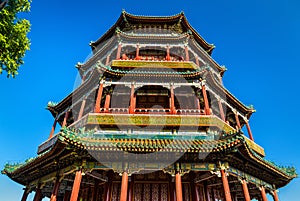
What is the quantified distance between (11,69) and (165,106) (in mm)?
11441

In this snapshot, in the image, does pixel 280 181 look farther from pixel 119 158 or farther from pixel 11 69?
pixel 11 69

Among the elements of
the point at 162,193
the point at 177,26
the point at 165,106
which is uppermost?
the point at 177,26

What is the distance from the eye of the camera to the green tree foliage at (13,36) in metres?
9.26

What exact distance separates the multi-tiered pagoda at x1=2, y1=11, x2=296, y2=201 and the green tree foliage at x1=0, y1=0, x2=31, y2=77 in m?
3.70

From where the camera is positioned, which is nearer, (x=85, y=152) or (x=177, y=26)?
(x=85, y=152)

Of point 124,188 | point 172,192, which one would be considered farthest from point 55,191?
point 172,192

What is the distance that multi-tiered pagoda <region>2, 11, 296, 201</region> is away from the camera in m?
11.2

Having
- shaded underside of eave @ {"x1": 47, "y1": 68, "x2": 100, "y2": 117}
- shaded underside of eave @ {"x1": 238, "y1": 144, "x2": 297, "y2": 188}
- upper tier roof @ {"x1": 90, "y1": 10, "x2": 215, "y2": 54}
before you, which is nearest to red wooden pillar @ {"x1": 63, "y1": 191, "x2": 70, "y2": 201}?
shaded underside of eave @ {"x1": 47, "y1": 68, "x2": 100, "y2": 117}

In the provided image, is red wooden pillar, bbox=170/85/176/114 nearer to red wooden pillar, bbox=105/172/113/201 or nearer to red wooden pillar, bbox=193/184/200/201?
red wooden pillar, bbox=193/184/200/201

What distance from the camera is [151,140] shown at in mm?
11609

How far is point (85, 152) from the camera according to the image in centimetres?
1119

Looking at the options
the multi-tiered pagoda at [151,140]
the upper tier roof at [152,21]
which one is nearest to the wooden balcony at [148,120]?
the multi-tiered pagoda at [151,140]

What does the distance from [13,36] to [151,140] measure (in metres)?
7.98

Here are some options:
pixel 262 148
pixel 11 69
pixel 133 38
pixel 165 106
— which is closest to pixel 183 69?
pixel 165 106
